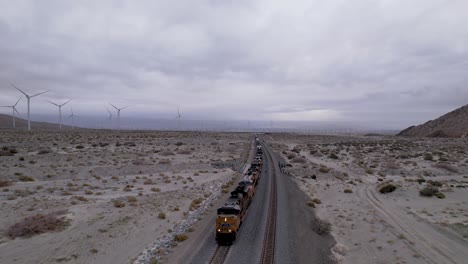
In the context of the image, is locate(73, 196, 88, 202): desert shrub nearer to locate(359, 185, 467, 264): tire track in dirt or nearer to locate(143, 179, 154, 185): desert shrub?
locate(143, 179, 154, 185): desert shrub

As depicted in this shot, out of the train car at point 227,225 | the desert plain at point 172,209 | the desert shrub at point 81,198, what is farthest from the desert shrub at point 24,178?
the train car at point 227,225

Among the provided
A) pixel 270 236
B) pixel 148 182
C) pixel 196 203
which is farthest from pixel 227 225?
pixel 148 182

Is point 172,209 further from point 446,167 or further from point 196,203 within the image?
point 446,167

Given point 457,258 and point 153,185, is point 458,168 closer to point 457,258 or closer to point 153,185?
point 457,258

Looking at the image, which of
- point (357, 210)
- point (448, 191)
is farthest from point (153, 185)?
point (448, 191)

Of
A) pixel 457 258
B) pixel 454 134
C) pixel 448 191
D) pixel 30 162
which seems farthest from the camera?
pixel 454 134

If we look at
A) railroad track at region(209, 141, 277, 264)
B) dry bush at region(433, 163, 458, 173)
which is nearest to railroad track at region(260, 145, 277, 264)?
railroad track at region(209, 141, 277, 264)

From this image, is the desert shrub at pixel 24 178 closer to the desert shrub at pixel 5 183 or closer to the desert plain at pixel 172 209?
the desert plain at pixel 172 209
